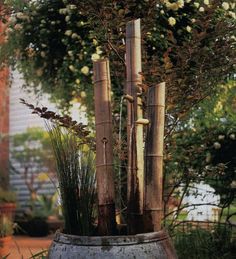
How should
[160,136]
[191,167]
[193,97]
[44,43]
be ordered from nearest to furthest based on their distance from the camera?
1. [160,136]
2. [193,97]
3. [191,167]
4. [44,43]

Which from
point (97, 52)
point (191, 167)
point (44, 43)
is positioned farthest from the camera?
point (44, 43)

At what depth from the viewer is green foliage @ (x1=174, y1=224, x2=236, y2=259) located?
3895mm

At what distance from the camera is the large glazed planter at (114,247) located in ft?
6.05

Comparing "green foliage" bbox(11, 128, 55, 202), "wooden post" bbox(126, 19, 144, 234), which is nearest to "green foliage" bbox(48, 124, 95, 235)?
"wooden post" bbox(126, 19, 144, 234)

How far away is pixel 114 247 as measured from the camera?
72.9 inches

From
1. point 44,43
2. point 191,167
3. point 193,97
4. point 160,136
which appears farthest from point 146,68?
point 44,43

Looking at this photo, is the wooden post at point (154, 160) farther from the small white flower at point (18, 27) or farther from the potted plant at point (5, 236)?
the potted plant at point (5, 236)

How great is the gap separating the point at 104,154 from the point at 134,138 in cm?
14

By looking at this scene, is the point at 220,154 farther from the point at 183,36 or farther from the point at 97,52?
the point at 97,52

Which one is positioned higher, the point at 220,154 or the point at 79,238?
the point at 220,154

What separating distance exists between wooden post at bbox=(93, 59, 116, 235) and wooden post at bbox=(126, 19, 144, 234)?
0.25 ft

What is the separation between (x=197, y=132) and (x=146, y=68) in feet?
5.40

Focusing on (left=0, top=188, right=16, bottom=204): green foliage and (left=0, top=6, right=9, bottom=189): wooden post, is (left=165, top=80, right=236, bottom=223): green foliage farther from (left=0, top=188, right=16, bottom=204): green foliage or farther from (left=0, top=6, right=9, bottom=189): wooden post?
(left=0, top=6, right=9, bottom=189): wooden post

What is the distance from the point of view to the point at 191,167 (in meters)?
4.24
